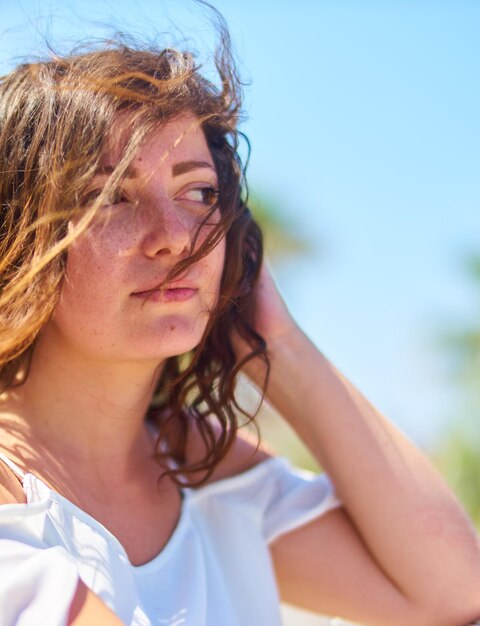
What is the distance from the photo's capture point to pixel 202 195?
2.21 metres

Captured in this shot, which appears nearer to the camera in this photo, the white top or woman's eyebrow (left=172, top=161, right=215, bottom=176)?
the white top

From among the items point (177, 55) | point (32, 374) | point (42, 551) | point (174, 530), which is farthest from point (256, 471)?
point (177, 55)

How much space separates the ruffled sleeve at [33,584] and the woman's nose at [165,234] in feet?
2.47

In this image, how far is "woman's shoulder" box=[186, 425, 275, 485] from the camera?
8.57 feet

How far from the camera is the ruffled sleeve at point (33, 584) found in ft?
5.03

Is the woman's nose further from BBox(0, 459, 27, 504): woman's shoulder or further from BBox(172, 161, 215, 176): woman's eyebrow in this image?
BBox(0, 459, 27, 504): woman's shoulder

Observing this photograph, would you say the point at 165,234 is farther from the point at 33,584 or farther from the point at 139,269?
the point at 33,584

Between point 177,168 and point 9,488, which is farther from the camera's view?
point 177,168

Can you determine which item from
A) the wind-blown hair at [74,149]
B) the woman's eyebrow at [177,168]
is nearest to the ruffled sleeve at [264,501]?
the wind-blown hair at [74,149]

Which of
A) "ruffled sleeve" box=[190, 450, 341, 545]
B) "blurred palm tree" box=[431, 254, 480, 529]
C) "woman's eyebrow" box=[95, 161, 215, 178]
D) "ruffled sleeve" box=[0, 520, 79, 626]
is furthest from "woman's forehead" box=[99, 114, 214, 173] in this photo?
"blurred palm tree" box=[431, 254, 480, 529]

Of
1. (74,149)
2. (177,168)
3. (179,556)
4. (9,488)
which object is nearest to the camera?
(9,488)

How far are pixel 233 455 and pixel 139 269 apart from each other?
2.95 feet

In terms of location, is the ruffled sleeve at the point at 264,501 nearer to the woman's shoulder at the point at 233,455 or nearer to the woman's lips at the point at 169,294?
the woman's shoulder at the point at 233,455

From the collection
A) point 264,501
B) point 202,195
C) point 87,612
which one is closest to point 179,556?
point 264,501
